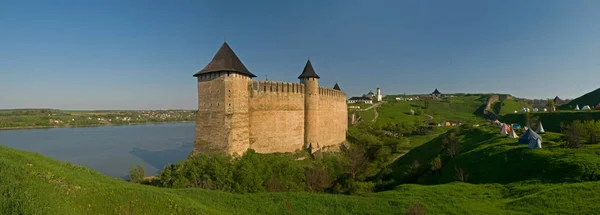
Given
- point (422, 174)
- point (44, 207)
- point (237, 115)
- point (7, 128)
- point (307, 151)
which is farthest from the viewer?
point (7, 128)

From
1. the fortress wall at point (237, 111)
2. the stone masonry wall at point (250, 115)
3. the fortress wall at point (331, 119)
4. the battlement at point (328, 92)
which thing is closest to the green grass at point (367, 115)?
the fortress wall at point (331, 119)

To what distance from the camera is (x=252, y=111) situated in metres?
16.9

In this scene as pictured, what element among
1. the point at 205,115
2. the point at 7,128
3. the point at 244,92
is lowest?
the point at 7,128

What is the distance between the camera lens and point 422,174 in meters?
14.5

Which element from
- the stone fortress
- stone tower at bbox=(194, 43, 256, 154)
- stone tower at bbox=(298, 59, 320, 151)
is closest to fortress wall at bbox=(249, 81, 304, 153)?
the stone fortress

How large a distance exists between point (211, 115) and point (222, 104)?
1005 mm

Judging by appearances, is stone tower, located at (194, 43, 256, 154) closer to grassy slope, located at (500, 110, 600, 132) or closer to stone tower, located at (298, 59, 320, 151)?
stone tower, located at (298, 59, 320, 151)

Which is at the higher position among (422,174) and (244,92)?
(244,92)

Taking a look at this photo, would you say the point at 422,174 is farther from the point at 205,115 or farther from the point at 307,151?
the point at 205,115

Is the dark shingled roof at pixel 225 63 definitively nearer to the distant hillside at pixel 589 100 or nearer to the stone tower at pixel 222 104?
the stone tower at pixel 222 104

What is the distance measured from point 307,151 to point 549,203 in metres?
14.4

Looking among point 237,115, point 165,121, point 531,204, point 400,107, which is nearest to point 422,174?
point 531,204

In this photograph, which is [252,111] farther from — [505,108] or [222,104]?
[505,108]

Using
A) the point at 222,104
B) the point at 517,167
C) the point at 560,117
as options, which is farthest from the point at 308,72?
the point at 560,117
